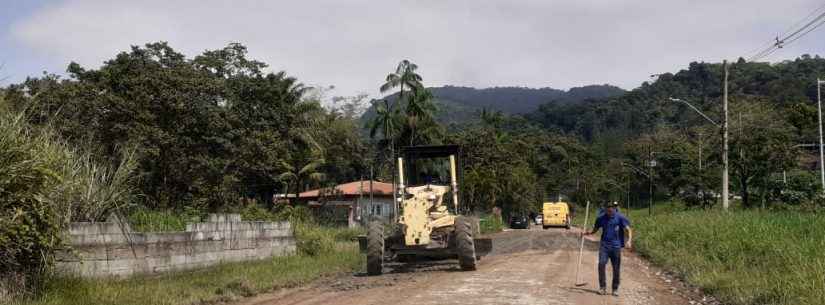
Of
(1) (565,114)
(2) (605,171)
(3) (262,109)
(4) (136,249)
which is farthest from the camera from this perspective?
(1) (565,114)

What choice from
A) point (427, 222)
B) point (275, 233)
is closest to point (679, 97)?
point (275, 233)

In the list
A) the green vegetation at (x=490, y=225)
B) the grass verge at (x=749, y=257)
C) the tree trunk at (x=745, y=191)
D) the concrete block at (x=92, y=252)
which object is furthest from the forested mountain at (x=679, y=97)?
the concrete block at (x=92, y=252)

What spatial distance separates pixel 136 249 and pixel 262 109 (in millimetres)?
20618

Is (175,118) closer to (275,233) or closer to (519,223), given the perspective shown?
(275,233)

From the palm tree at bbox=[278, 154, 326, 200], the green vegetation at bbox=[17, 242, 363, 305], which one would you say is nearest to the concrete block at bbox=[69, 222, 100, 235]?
the green vegetation at bbox=[17, 242, 363, 305]

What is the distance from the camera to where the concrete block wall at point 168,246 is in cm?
1298

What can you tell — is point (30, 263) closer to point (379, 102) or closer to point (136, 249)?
point (136, 249)

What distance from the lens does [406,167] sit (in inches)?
762

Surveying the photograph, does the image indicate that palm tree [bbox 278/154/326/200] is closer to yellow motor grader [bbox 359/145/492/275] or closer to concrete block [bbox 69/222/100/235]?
yellow motor grader [bbox 359/145/492/275]

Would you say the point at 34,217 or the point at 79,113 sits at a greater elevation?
the point at 79,113

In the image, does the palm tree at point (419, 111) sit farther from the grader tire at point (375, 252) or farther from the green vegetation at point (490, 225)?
the grader tire at point (375, 252)

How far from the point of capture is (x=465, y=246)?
17.0 m

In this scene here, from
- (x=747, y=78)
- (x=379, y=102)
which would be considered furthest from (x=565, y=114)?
(x=379, y=102)

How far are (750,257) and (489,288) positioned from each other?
6187 millimetres
